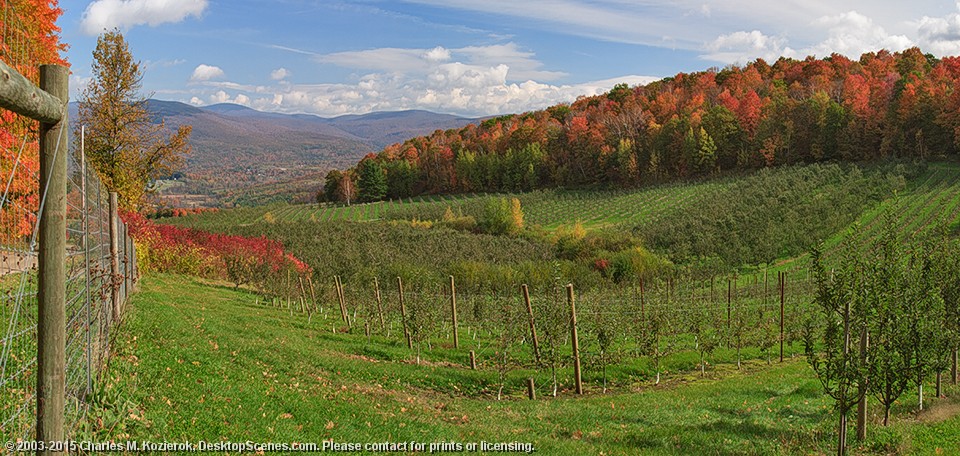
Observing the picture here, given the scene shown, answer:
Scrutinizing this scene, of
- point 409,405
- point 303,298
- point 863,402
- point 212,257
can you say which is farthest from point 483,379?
point 212,257

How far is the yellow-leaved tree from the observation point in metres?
26.1

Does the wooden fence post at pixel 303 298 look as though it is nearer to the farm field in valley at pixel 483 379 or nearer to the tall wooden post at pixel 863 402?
the farm field in valley at pixel 483 379

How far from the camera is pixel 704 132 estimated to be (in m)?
84.6

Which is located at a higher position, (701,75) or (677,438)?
(701,75)

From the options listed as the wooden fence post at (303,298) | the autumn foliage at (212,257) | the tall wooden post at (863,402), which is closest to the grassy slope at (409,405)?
the tall wooden post at (863,402)

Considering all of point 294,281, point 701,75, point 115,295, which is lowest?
point 294,281

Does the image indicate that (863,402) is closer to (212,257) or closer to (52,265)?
(52,265)

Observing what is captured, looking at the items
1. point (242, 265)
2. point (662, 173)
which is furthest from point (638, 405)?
point (662, 173)

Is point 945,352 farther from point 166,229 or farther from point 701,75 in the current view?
point 701,75

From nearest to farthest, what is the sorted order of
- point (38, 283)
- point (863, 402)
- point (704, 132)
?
point (38, 283) < point (863, 402) < point (704, 132)

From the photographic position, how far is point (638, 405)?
1335cm

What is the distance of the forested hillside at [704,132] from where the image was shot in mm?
71938

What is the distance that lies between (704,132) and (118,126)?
75997 mm

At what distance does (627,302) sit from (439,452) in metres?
18.6
